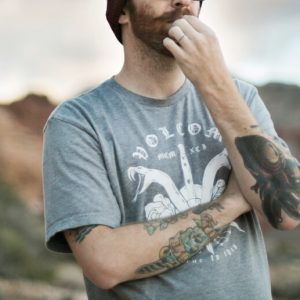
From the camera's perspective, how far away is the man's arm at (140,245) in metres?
3.55

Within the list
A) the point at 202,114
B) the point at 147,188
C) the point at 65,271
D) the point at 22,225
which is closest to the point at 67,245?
the point at 147,188

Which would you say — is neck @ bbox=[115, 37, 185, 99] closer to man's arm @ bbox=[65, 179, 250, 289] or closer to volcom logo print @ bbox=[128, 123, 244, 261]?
volcom logo print @ bbox=[128, 123, 244, 261]

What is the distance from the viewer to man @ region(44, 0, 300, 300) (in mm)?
3590

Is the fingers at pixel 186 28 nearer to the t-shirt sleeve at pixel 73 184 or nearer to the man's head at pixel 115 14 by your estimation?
the man's head at pixel 115 14

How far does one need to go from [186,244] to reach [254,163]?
463mm

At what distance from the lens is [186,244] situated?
3.60m

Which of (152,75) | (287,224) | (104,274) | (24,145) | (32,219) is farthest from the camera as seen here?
(24,145)

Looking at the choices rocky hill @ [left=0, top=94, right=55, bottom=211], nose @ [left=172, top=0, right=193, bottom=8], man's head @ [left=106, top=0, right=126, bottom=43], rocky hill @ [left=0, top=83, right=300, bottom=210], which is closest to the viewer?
nose @ [left=172, top=0, right=193, bottom=8]

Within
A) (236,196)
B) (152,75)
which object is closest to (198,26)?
(152,75)

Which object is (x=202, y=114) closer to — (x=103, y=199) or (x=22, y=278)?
(x=103, y=199)

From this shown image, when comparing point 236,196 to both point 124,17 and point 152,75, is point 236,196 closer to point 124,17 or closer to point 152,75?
point 152,75

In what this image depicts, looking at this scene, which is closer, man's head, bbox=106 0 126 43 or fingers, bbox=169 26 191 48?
fingers, bbox=169 26 191 48

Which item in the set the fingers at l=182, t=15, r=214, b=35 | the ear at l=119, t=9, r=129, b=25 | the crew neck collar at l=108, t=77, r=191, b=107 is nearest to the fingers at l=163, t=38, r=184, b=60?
the fingers at l=182, t=15, r=214, b=35

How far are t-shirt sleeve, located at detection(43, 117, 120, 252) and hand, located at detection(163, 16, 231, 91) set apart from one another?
470 millimetres
